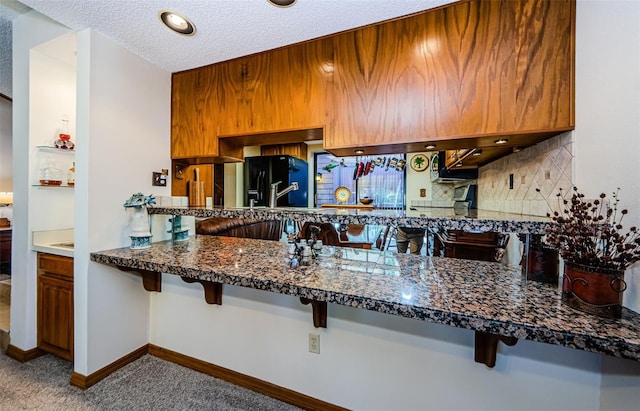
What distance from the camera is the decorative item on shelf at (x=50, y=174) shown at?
6.35 ft

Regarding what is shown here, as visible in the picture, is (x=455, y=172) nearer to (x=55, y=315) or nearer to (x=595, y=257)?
(x=595, y=257)

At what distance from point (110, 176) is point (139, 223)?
1.15 ft

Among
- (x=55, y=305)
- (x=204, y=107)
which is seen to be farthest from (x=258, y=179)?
(x=55, y=305)

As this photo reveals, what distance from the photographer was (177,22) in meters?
1.46

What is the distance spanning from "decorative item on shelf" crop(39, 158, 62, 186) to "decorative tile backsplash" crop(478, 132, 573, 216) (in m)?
3.27

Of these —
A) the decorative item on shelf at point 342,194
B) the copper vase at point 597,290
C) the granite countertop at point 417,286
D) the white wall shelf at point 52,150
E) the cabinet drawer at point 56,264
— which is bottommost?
the cabinet drawer at point 56,264

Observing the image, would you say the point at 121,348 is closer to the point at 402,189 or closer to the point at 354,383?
the point at 354,383

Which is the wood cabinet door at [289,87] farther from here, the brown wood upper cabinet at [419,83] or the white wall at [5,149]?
the white wall at [5,149]

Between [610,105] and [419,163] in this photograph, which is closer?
[610,105]

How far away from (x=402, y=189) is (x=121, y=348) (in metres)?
4.29

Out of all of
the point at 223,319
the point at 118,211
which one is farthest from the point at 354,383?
the point at 118,211

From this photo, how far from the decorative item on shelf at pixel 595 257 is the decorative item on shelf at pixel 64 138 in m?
3.12

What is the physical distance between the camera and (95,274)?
1.64 metres

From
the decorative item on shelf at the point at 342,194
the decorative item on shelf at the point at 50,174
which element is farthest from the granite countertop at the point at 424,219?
the decorative item on shelf at the point at 342,194
